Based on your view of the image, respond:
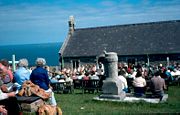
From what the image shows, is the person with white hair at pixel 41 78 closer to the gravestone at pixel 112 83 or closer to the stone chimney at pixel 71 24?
the gravestone at pixel 112 83

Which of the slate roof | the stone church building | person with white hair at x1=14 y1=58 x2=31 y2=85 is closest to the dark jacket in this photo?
person with white hair at x1=14 y1=58 x2=31 y2=85

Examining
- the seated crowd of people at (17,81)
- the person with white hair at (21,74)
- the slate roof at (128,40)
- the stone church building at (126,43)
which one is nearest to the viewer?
the seated crowd of people at (17,81)

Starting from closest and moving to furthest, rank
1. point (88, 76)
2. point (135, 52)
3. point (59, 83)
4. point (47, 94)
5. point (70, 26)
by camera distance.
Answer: point (47, 94) → point (59, 83) → point (88, 76) → point (135, 52) → point (70, 26)

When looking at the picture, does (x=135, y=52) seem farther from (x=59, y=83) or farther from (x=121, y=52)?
(x=59, y=83)

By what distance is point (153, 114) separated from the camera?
10.0m

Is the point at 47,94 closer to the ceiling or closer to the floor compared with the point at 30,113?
closer to the ceiling

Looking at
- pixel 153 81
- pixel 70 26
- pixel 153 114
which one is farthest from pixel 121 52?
pixel 153 114

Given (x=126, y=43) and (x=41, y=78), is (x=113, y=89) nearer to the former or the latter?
(x=41, y=78)

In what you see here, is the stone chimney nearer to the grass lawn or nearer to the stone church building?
the stone church building

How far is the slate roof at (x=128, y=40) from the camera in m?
38.1

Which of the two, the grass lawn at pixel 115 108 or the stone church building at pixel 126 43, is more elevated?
the stone church building at pixel 126 43

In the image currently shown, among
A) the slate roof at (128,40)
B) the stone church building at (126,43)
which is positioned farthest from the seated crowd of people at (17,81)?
the slate roof at (128,40)

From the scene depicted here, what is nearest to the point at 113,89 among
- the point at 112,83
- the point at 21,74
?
the point at 112,83

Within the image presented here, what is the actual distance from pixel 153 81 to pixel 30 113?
21.6ft
